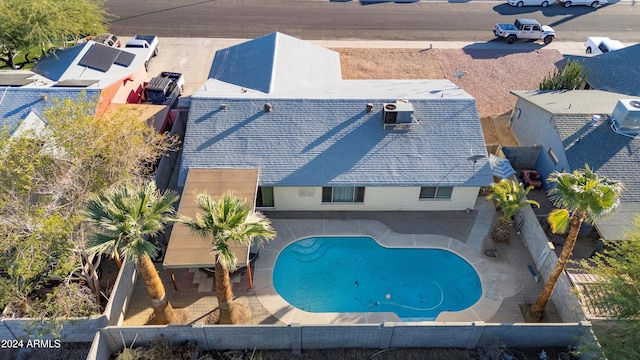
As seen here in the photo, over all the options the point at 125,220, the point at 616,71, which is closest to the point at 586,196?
the point at 125,220

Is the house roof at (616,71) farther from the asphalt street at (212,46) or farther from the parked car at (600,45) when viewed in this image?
the asphalt street at (212,46)

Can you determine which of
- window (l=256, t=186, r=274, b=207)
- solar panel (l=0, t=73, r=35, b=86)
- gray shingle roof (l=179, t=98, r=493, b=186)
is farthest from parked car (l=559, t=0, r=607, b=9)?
solar panel (l=0, t=73, r=35, b=86)

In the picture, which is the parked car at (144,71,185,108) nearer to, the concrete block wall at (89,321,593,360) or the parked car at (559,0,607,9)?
the concrete block wall at (89,321,593,360)

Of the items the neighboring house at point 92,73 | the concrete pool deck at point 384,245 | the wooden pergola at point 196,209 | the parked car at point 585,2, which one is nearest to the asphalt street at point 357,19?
the parked car at point 585,2

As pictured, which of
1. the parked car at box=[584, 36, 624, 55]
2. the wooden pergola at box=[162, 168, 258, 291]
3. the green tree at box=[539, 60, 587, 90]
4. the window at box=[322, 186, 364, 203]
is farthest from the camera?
the parked car at box=[584, 36, 624, 55]

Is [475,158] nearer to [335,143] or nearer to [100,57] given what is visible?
[335,143]

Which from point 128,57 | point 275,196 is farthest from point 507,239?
point 128,57
